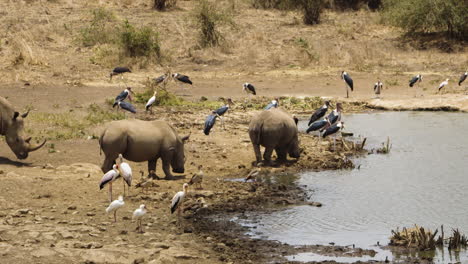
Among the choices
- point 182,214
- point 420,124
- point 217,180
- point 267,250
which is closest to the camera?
point 267,250

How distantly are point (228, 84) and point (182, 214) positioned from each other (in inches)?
562

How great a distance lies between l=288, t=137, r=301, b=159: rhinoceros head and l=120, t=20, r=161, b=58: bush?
12134mm

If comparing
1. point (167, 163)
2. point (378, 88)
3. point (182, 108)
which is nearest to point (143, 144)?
point (167, 163)

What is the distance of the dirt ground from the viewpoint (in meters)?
10.9

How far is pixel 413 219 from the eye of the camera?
12.8 metres

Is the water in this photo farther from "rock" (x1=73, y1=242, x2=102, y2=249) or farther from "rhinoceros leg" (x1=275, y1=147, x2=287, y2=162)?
"rock" (x1=73, y1=242, x2=102, y2=249)

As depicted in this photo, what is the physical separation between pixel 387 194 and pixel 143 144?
400cm

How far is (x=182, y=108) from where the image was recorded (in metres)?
22.1

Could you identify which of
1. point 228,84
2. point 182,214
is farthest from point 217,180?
point 228,84

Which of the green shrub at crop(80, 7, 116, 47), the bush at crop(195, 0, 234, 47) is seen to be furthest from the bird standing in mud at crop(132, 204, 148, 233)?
the bush at crop(195, 0, 234, 47)

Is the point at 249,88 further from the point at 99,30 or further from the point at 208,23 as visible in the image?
the point at 99,30

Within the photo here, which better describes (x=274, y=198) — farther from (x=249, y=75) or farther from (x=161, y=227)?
(x=249, y=75)

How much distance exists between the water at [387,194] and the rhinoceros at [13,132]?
4.78 metres

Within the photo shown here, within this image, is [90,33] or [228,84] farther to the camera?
[90,33]
